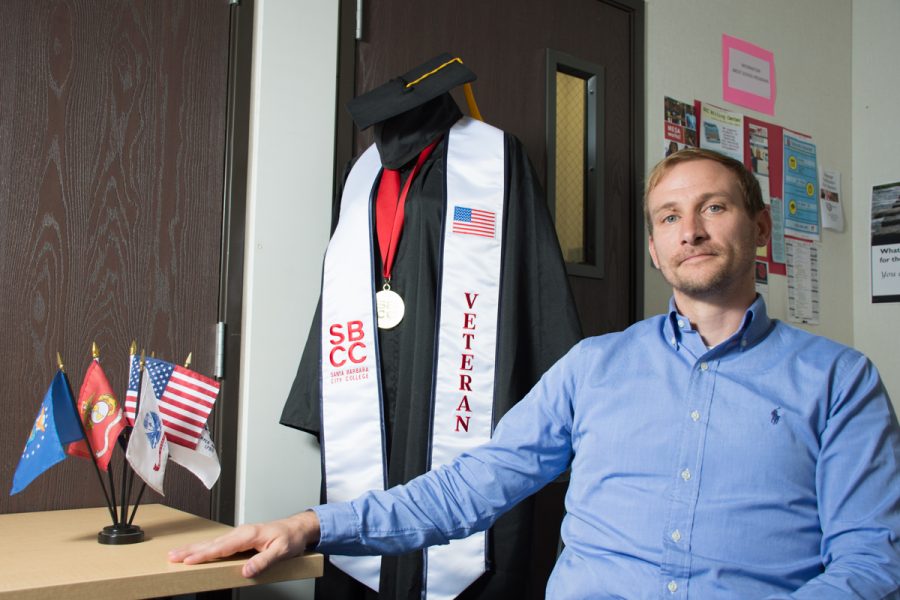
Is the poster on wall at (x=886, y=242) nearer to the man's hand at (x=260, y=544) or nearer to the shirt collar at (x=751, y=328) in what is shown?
the shirt collar at (x=751, y=328)

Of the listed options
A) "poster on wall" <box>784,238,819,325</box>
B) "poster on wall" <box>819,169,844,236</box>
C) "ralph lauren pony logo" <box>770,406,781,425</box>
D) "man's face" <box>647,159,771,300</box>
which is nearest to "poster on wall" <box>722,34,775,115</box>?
"poster on wall" <box>819,169,844,236</box>

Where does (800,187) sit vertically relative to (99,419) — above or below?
above

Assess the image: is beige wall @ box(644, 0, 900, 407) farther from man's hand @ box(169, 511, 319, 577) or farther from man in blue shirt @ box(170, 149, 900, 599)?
man's hand @ box(169, 511, 319, 577)

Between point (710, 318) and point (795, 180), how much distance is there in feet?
6.74

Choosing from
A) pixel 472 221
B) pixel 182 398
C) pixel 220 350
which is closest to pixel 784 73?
→ pixel 472 221

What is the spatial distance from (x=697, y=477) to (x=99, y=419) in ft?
3.19

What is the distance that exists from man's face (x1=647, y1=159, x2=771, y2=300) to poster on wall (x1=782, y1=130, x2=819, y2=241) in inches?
72.6

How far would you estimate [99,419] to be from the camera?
4.38ft

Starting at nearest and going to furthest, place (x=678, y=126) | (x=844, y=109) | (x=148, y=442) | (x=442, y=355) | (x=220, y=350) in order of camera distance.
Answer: (x=148, y=442) → (x=442, y=355) → (x=220, y=350) → (x=678, y=126) → (x=844, y=109)

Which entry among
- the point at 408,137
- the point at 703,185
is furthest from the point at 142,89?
the point at 703,185

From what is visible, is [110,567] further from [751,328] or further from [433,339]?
[751,328]

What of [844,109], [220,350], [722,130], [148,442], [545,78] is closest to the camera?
[148,442]

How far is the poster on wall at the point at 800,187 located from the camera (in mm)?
3129

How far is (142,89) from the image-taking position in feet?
6.11
